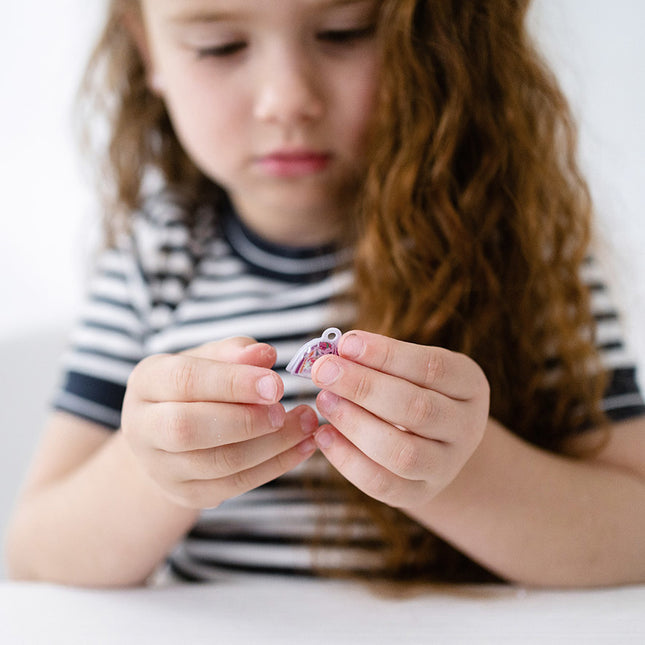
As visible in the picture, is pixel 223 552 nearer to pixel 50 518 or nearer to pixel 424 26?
pixel 50 518

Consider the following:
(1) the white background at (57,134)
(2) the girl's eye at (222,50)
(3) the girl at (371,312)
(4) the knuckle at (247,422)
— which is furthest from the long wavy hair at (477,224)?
(1) the white background at (57,134)

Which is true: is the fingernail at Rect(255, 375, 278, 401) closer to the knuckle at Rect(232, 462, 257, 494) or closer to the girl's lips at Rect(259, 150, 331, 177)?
the knuckle at Rect(232, 462, 257, 494)

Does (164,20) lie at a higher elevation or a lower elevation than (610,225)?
higher

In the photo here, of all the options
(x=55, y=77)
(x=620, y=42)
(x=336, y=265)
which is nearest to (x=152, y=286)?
(x=336, y=265)

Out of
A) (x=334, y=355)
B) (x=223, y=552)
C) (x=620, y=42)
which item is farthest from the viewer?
(x=620, y=42)

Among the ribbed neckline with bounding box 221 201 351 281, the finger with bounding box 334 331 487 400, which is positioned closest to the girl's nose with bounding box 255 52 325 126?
the ribbed neckline with bounding box 221 201 351 281

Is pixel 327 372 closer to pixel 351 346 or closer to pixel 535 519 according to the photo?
pixel 351 346

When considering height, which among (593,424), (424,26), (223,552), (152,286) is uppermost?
(424,26)
